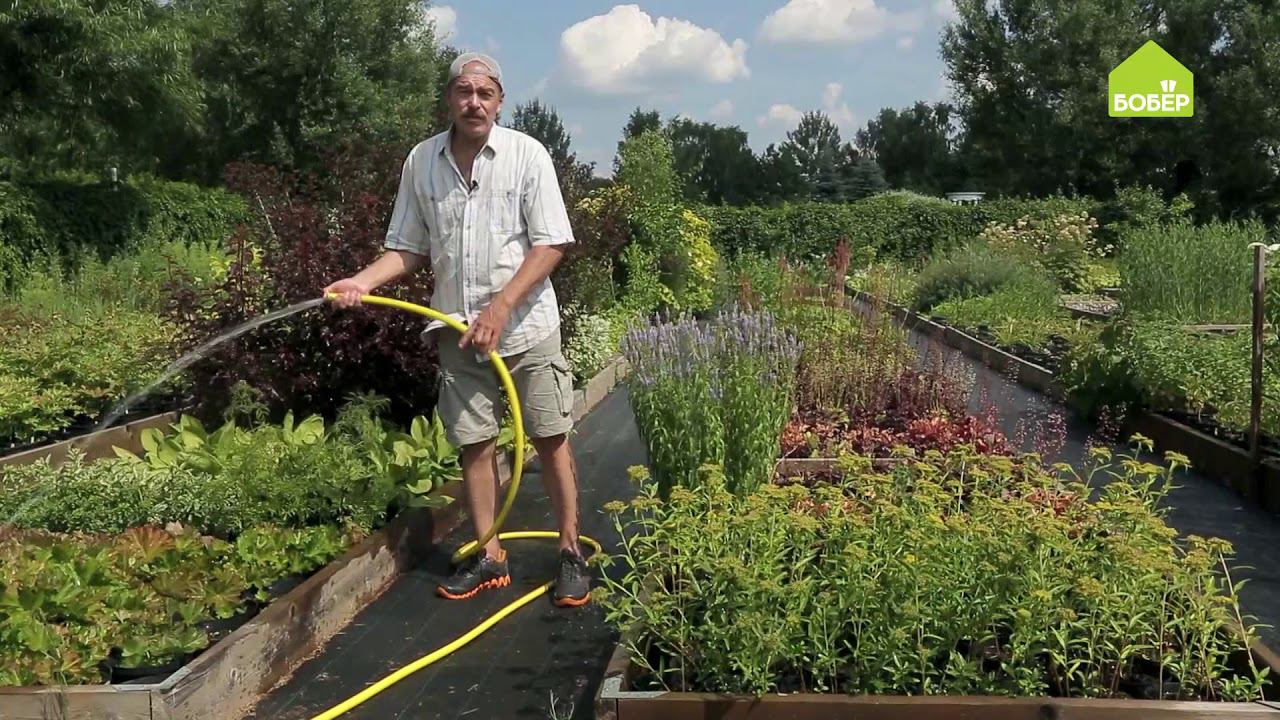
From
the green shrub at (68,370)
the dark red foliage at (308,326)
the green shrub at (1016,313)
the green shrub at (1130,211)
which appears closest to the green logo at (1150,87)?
the green shrub at (1130,211)

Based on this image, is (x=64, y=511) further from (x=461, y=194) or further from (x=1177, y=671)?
(x=1177, y=671)

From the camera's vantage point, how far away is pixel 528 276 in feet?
11.6

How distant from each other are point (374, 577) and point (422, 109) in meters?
23.3

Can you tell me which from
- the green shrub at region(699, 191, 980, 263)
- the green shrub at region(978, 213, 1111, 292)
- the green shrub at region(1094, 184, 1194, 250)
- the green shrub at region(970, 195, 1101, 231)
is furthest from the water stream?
the green shrub at region(1094, 184, 1194, 250)

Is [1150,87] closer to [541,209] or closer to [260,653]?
[541,209]

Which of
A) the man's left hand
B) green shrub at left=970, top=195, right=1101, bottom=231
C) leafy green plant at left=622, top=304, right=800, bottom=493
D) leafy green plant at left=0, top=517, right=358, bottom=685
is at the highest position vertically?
the man's left hand

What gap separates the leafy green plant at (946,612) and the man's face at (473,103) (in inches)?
63.6

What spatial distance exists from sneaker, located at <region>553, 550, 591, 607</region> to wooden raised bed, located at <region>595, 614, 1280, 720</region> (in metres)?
1.12

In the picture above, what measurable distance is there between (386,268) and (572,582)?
1314mm

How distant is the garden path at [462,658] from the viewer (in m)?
2.94

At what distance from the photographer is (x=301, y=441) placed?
4629 millimetres

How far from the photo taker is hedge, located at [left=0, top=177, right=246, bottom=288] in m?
11.8

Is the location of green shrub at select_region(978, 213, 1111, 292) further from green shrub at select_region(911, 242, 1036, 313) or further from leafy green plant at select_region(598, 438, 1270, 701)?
leafy green plant at select_region(598, 438, 1270, 701)

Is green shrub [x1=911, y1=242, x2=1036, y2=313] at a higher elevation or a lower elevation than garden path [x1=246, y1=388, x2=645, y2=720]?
higher
